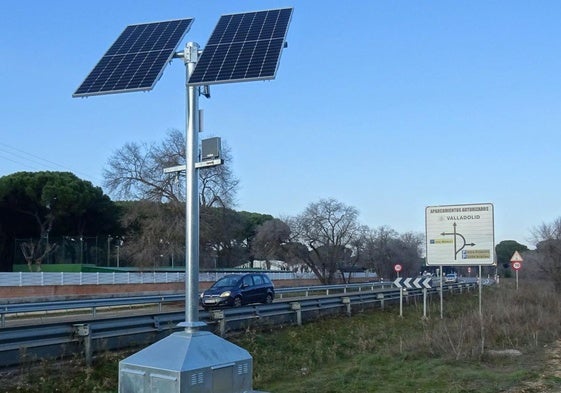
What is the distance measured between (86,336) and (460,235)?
1705 cm

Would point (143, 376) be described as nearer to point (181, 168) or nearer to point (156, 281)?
point (181, 168)

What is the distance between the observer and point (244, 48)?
7852 mm

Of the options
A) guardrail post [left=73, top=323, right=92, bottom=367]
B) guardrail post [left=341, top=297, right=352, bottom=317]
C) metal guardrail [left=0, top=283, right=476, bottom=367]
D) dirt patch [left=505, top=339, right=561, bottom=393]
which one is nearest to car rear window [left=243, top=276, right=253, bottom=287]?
guardrail post [left=341, top=297, right=352, bottom=317]

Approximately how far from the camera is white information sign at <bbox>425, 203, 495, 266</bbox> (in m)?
25.4

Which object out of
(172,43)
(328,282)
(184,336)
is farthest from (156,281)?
(184,336)

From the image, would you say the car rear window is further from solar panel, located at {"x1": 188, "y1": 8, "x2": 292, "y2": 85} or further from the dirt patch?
solar panel, located at {"x1": 188, "y1": 8, "x2": 292, "y2": 85}

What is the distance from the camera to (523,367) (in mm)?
12828

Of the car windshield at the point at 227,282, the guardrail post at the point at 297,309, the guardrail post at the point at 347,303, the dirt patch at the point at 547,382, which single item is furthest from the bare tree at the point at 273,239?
the dirt patch at the point at 547,382

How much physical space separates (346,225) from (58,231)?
2697cm

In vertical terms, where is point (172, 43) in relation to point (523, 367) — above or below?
above

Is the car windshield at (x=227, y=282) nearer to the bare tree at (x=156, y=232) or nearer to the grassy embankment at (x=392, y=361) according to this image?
the grassy embankment at (x=392, y=361)

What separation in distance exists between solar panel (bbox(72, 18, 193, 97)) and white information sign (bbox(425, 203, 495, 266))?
19100mm

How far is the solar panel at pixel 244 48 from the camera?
22.4 ft

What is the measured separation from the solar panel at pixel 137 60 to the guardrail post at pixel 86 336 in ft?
19.7
